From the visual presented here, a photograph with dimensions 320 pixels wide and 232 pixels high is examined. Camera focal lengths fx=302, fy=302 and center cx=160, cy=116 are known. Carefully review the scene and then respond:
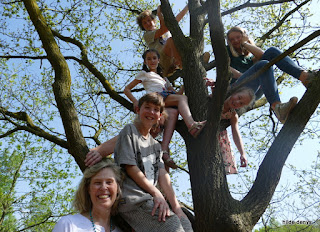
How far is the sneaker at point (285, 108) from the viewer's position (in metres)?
3.13

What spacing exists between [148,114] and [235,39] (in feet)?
6.84

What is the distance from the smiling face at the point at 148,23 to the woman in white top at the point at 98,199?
126 inches

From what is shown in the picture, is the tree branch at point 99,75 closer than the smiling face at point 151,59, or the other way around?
the smiling face at point 151,59

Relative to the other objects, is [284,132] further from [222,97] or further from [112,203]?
[112,203]

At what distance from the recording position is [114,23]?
26.5ft

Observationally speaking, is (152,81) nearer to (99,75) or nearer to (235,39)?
(235,39)

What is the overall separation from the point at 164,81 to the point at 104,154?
1871mm

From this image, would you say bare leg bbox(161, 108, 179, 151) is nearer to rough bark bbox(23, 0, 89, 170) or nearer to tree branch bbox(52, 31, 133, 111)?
rough bark bbox(23, 0, 89, 170)

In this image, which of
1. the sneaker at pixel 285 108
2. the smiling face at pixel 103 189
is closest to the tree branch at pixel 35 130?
the smiling face at pixel 103 189

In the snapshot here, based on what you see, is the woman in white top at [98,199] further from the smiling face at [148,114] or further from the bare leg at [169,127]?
the bare leg at [169,127]

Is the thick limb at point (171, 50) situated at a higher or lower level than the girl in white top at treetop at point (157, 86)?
higher

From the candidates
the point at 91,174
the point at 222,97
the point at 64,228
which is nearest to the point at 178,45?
the point at 222,97

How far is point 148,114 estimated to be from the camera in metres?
2.53

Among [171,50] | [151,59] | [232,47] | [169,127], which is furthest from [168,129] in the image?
[171,50]
